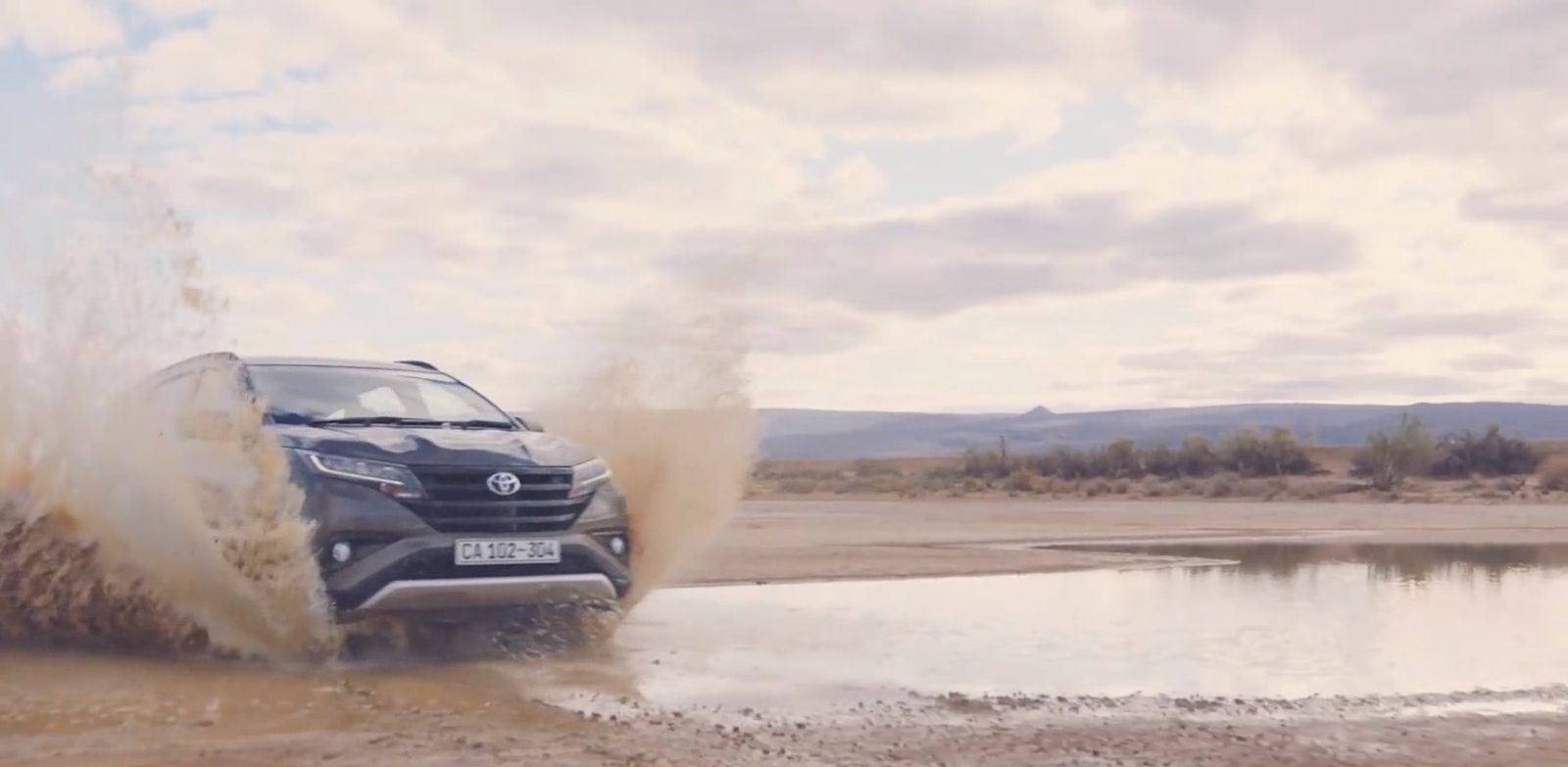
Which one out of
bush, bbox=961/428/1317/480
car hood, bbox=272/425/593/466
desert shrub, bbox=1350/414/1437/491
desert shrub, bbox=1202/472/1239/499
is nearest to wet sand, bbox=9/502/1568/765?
car hood, bbox=272/425/593/466

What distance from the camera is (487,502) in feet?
26.7

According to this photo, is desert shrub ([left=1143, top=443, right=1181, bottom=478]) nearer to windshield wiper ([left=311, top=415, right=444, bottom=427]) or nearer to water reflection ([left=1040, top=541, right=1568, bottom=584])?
water reflection ([left=1040, top=541, right=1568, bottom=584])

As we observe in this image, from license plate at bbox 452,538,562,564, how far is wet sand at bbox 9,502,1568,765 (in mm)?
604

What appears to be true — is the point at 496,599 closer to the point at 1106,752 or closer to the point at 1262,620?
the point at 1106,752

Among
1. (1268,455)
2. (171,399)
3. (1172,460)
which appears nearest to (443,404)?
(171,399)

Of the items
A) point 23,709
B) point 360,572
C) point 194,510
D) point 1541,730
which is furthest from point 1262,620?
point 23,709

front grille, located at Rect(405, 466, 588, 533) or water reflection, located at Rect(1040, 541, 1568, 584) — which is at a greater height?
front grille, located at Rect(405, 466, 588, 533)

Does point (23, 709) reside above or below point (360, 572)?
below

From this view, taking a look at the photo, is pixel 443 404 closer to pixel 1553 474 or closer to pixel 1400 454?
pixel 1400 454

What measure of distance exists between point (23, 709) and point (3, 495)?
2.54m

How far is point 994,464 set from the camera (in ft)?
175

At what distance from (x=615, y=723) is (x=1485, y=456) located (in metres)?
44.0

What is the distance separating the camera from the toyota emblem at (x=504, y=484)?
26.7 feet

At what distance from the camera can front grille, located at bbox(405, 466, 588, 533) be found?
26.3ft
